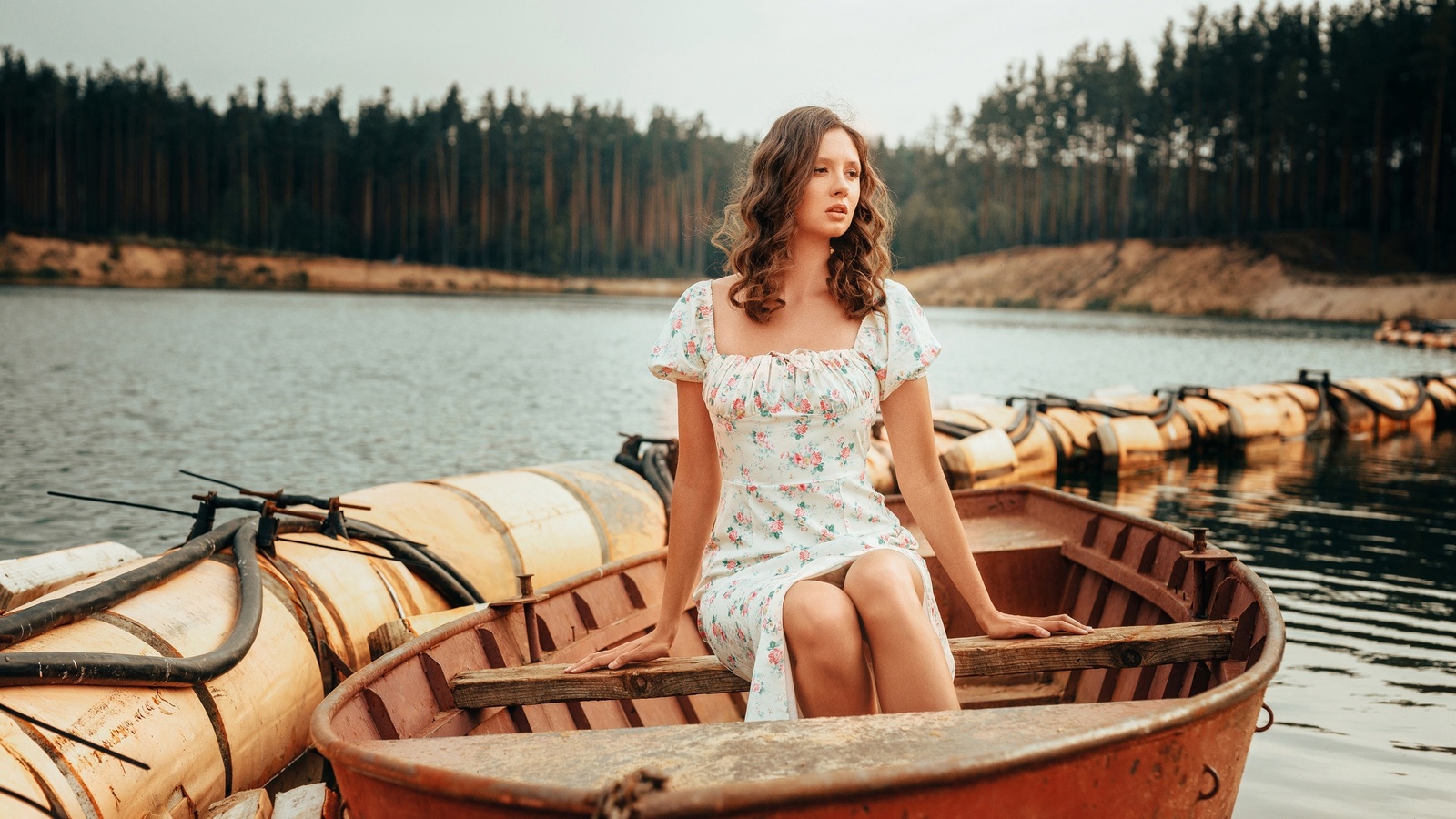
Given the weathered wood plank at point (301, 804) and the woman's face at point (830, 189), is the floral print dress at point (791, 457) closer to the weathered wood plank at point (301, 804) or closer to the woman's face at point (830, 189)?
the woman's face at point (830, 189)

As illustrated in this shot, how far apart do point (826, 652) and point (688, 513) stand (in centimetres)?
74

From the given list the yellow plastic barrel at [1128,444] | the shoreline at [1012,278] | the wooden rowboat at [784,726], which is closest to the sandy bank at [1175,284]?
the shoreline at [1012,278]

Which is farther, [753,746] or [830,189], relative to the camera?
[830,189]

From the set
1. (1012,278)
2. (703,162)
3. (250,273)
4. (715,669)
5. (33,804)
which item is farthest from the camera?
(703,162)

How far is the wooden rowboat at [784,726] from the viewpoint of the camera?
206cm

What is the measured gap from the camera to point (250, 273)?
2926 inches

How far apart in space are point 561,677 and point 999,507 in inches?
161

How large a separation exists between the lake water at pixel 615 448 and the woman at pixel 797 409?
281 cm

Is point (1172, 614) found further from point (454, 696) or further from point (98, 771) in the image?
point (98, 771)

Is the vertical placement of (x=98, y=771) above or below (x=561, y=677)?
below

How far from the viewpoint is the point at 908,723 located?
7.87ft

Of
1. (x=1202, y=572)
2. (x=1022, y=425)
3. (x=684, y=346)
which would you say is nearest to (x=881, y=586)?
(x=684, y=346)

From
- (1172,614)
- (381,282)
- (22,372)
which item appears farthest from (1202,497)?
(381,282)

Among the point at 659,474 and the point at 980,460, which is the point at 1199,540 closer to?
the point at 659,474
